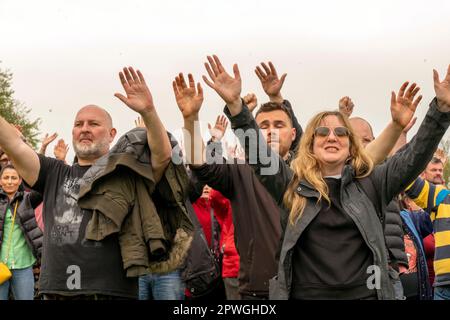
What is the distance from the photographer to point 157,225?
5410mm

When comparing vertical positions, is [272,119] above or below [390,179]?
above

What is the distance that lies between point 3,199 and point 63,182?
3.45m

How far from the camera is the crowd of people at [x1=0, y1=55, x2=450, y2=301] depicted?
4.67m

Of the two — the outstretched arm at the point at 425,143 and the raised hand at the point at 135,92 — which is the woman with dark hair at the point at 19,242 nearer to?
the raised hand at the point at 135,92

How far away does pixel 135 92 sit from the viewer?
5445mm

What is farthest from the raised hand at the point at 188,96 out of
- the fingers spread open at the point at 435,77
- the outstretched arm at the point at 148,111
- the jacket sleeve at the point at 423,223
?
the jacket sleeve at the point at 423,223

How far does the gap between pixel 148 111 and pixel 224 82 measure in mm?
623

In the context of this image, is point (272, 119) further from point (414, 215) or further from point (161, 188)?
point (414, 215)

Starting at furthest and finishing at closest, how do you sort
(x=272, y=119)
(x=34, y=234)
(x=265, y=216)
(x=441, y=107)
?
(x=34, y=234) < (x=272, y=119) < (x=265, y=216) < (x=441, y=107)

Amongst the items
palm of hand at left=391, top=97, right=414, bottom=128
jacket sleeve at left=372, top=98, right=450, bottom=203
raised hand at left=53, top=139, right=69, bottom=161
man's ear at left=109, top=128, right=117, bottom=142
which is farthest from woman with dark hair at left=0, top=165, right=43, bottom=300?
jacket sleeve at left=372, top=98, right=450, bottom=203

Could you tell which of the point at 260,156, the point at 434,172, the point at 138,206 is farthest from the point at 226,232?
the point at 260,156

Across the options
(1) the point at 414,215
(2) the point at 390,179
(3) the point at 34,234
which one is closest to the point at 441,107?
(2) the point at 390,179

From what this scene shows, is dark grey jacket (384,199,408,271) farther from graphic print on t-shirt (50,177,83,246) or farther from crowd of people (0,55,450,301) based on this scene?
graphic print on t-shirt (50,177,83,246)

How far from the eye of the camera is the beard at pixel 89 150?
234 inches
